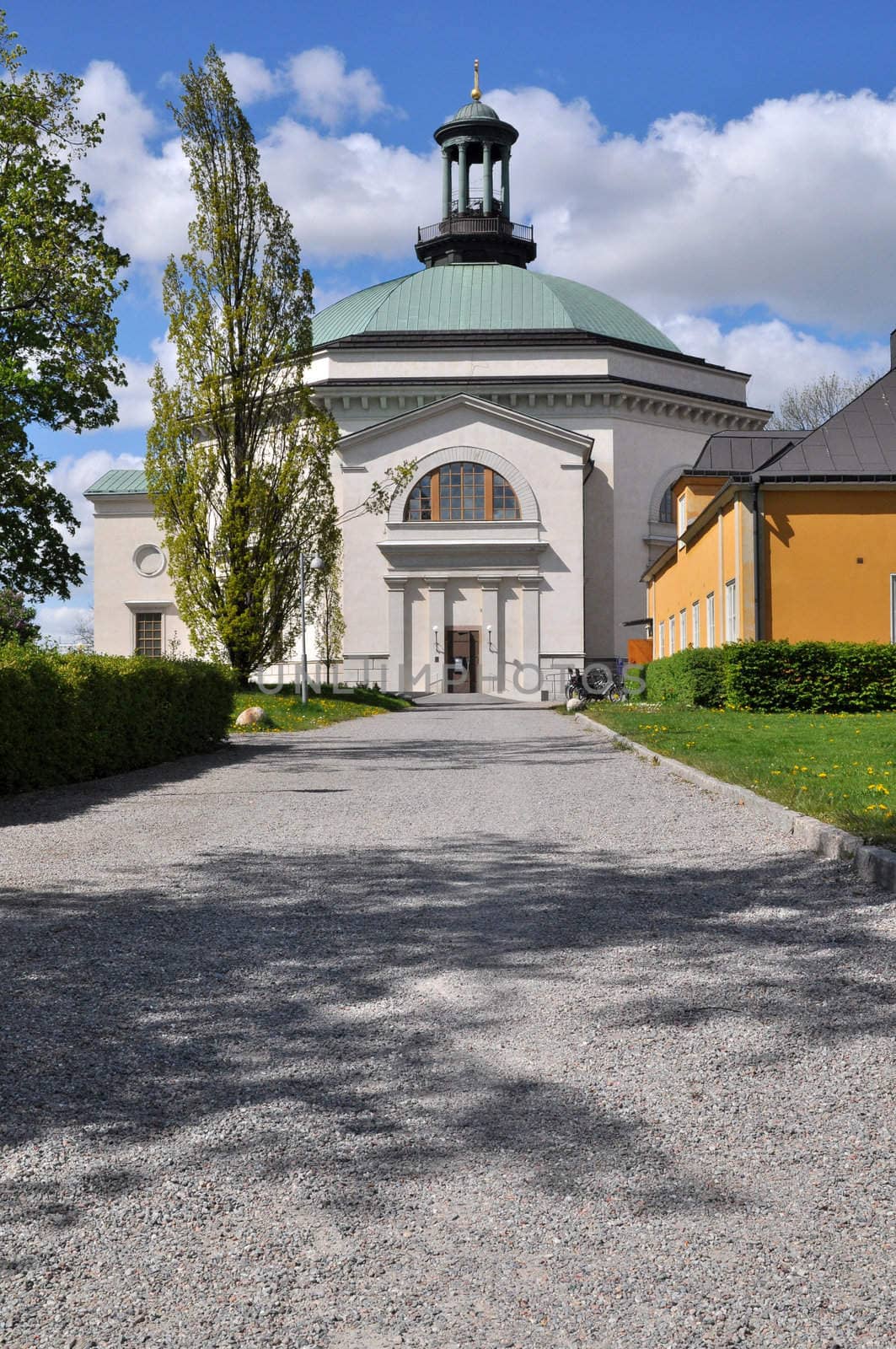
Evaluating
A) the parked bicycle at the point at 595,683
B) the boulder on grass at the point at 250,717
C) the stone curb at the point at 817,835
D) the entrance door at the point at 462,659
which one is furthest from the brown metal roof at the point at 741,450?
the stone curb at the point at 817,835

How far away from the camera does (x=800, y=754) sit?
42.8 ft

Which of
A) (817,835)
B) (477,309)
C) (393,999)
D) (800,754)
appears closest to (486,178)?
(477,309)

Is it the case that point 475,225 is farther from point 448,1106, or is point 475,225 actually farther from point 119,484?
point 448,1106

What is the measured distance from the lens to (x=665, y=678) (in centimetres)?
2888

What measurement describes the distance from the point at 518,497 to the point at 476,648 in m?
5.97

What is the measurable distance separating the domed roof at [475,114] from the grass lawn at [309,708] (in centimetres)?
3066

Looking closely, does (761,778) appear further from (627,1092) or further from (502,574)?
(502,574)

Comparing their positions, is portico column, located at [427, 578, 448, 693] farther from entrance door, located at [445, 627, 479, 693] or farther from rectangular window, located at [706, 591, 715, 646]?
rectangular window, located at [706, 591, 715, 646]

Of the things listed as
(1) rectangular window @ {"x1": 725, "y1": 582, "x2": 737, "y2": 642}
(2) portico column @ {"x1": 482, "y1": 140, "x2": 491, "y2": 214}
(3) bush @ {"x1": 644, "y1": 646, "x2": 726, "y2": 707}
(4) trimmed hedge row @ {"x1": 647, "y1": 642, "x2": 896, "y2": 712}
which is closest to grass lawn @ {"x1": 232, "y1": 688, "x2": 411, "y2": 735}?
(3) bush @ {"x1": 644, "y1": 646, "x2": 726, "y2": 707}

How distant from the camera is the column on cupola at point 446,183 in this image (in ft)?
186

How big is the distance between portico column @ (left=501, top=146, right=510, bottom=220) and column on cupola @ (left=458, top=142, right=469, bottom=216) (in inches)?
64.1

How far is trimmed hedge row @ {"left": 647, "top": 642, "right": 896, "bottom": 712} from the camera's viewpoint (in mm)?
22891

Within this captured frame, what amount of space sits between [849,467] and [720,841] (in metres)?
19.3

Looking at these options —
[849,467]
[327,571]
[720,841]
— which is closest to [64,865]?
[720,841]
